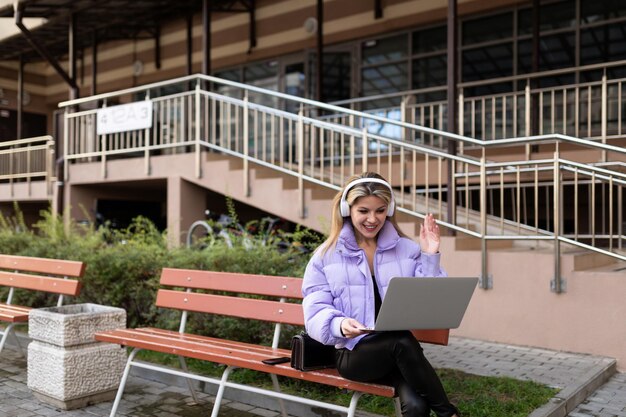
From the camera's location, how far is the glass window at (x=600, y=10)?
9.83 m

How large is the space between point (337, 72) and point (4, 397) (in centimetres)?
1007

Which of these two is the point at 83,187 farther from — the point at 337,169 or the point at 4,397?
the point at 4,397

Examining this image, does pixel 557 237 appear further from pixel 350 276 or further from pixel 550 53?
pixel 550 53

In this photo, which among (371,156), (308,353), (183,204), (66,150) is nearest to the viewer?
(308,353)

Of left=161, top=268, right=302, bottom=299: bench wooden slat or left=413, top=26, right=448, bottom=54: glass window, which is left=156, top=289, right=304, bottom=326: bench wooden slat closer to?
left=161, top=268, right=302, bottom=299: bench wooden slat

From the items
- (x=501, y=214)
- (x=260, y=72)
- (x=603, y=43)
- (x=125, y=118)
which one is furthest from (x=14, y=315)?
(x=260, y=72)

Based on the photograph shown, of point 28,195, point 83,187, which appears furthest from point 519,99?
point 28,195

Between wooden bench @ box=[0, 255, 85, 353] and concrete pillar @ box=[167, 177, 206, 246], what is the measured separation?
3.08m

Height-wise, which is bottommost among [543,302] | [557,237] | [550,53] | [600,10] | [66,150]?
[543,302]

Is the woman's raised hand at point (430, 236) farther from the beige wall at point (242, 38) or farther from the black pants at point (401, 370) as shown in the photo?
the beige wall at point (242, 38)

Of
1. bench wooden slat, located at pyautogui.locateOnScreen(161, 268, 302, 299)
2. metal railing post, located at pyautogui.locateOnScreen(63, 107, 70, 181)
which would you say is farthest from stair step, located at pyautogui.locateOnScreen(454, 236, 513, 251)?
metal railing post, located at pyautogui.locateOnScreen(63, 107, 70, 181)

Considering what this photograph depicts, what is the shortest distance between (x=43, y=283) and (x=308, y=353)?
322 cm

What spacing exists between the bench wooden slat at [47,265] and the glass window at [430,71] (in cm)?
809

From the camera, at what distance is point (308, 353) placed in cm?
331
